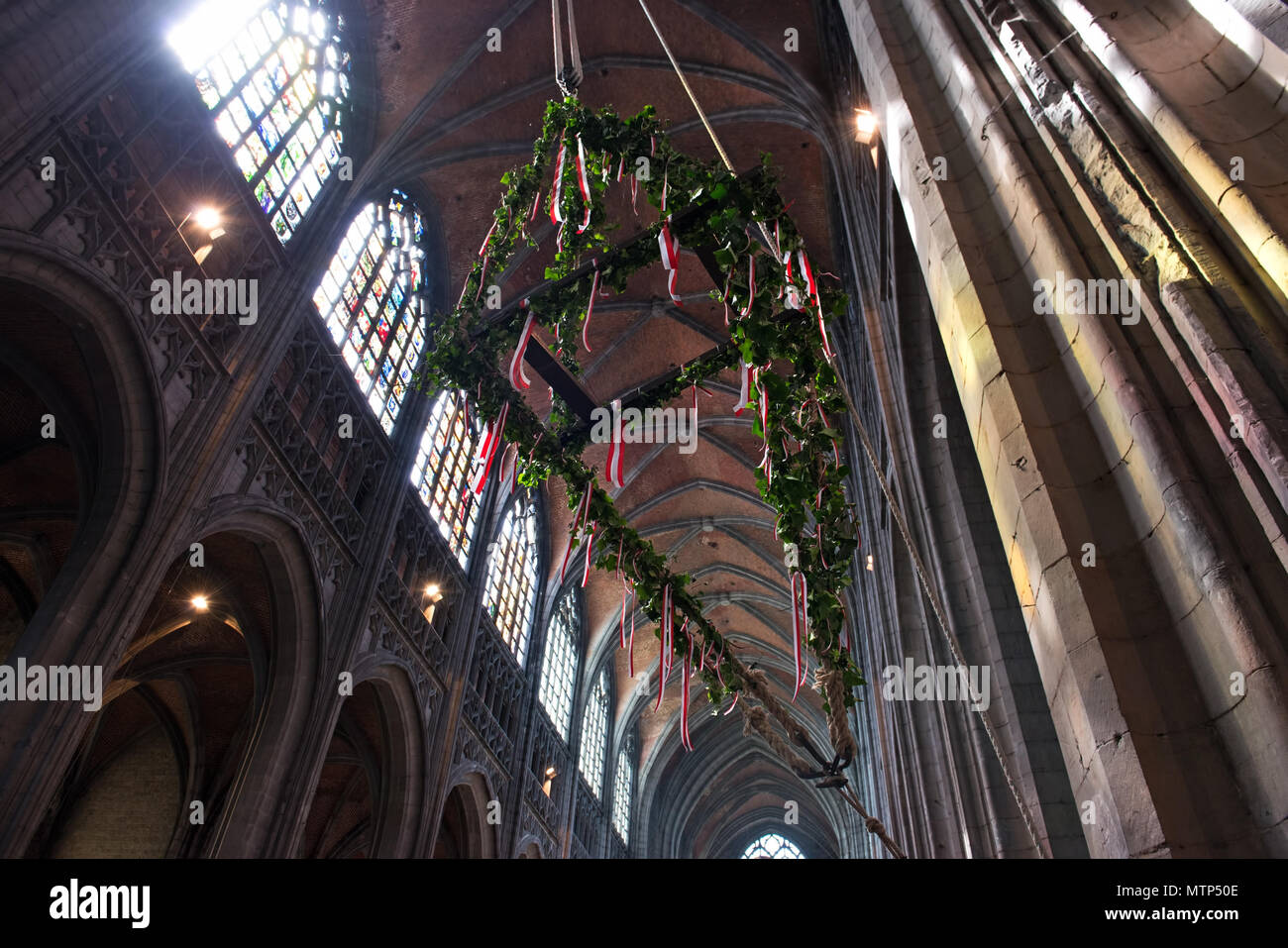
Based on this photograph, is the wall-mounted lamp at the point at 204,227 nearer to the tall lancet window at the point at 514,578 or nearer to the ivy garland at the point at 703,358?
the ivy garland at the point at 703,358

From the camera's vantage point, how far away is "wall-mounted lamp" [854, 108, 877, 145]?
905 cm

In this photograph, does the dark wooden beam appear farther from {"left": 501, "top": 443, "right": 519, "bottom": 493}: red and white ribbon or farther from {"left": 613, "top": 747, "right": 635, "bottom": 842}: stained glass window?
{"left": 613, "top": 747, "right": 635, "bottom": 842}: stained glass window

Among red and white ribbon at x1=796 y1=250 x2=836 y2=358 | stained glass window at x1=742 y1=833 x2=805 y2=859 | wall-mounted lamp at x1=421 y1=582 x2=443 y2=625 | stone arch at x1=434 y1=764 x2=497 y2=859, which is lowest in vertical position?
red and white ribbon at x1=796 y1=250 x2=836 y2=358

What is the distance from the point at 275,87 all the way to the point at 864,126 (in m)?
7.08

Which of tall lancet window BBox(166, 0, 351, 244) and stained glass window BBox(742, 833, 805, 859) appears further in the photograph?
stained glass window BBox(742, 833, 805, 859)

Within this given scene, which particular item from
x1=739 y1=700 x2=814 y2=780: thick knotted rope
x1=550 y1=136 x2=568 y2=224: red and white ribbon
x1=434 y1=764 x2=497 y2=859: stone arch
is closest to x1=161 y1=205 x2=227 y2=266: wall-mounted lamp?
x1=550 y1=136 x2=568 y2=224: red and white ribbon

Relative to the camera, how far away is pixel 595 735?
22.2 m

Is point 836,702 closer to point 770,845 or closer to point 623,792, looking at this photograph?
point 623,792

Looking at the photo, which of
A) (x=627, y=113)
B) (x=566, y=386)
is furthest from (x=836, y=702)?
(x=627, y=113)

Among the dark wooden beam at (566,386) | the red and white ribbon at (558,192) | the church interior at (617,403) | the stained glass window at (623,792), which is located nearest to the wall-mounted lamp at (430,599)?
the church interior at (617,403)

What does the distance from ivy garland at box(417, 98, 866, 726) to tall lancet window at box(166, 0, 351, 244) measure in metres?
4.95

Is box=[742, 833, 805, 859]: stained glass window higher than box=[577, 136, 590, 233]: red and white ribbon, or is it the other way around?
box=[742, 833, 805, 859]: stained glass window

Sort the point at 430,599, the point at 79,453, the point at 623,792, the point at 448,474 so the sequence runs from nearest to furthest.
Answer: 1. the point at 79,453
2. the point at 430,599
3. the point at 448,474
4. the point at 623,792
